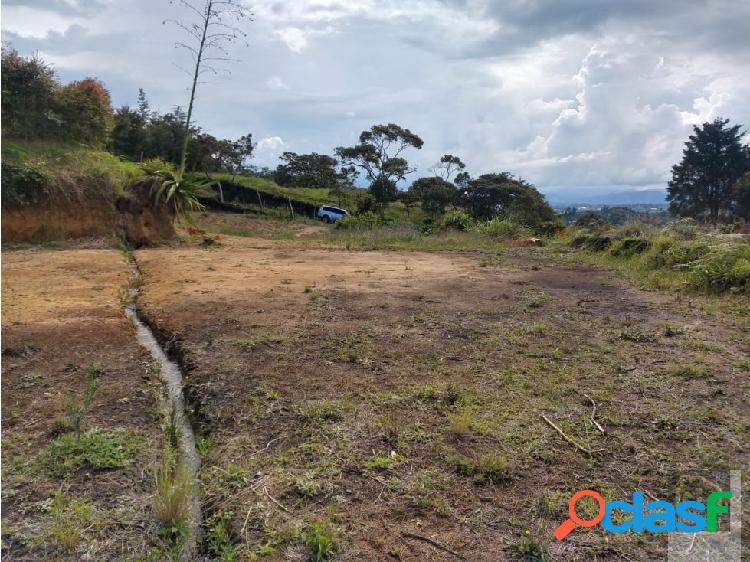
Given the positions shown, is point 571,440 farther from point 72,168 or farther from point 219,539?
point 72,168

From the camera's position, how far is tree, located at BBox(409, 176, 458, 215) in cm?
2948

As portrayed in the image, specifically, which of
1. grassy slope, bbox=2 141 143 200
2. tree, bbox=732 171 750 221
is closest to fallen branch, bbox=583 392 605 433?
grassy slope, bbox=2 141 143 200

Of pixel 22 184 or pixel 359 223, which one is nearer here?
pixel 22 184

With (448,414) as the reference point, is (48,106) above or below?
above

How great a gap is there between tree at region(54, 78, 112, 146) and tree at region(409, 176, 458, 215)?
1749 cm

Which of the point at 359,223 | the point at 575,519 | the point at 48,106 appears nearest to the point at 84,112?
the point at 48,106

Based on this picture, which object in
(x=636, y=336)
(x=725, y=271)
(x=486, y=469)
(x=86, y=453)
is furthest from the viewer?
(x=725, y=271)

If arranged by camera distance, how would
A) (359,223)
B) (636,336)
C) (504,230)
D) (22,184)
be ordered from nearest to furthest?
1. (636,336)
2. (22,184)
3. (504,230)
4. (359,223)

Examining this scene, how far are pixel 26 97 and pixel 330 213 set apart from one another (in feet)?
55.4

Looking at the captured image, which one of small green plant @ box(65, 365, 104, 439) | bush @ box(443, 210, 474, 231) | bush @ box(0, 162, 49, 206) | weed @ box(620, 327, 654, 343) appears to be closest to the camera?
small green plant @ box(65, 365, 104, 439)

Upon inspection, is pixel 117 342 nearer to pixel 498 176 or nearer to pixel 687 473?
pixel 687 473

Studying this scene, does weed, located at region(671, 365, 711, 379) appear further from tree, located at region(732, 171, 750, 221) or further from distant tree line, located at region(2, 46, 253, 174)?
tree, located at region(732, 171, 750, 221)

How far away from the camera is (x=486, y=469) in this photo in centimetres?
320

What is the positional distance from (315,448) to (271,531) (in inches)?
31.9
